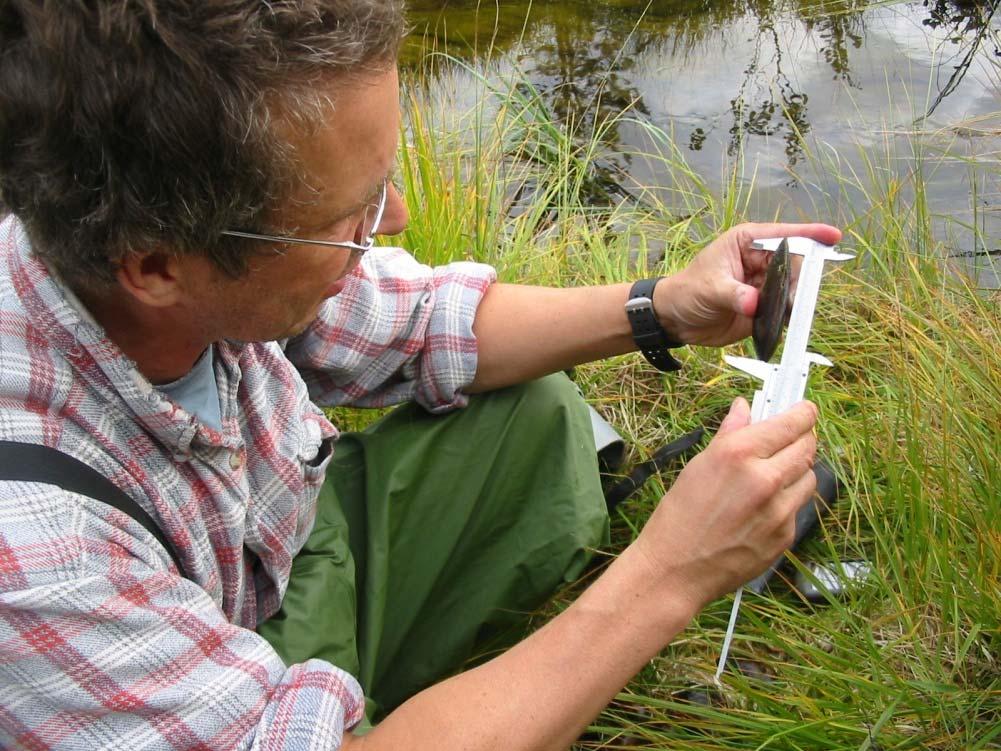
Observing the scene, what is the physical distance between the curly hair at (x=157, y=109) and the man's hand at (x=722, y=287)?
827 mm

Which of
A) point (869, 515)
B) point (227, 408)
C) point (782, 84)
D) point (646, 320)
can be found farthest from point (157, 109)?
point (782, 84)

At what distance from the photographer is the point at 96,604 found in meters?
1.11

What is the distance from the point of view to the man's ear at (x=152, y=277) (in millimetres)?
1226

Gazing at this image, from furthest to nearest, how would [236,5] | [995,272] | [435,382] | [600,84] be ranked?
[600,84] → [995,272] → [435,382] → [236,5]

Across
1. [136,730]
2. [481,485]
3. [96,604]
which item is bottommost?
[481,485]

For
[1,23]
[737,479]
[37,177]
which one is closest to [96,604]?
[37,177]

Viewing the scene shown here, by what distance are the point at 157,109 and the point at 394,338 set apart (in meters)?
0.89

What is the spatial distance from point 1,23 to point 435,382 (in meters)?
1.05

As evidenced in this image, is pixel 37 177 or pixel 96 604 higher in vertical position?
pixel 37 177

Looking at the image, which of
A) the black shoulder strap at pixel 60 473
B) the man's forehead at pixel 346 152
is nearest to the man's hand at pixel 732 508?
the man's forehead at pixel 346 152

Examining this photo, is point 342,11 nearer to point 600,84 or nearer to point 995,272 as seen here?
point 995,272

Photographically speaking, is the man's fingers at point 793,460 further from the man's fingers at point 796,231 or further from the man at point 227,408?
the man's fingers at point 796,231

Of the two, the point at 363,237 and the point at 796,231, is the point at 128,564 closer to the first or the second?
the point at 363,237

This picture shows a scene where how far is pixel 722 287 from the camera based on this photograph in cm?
177
